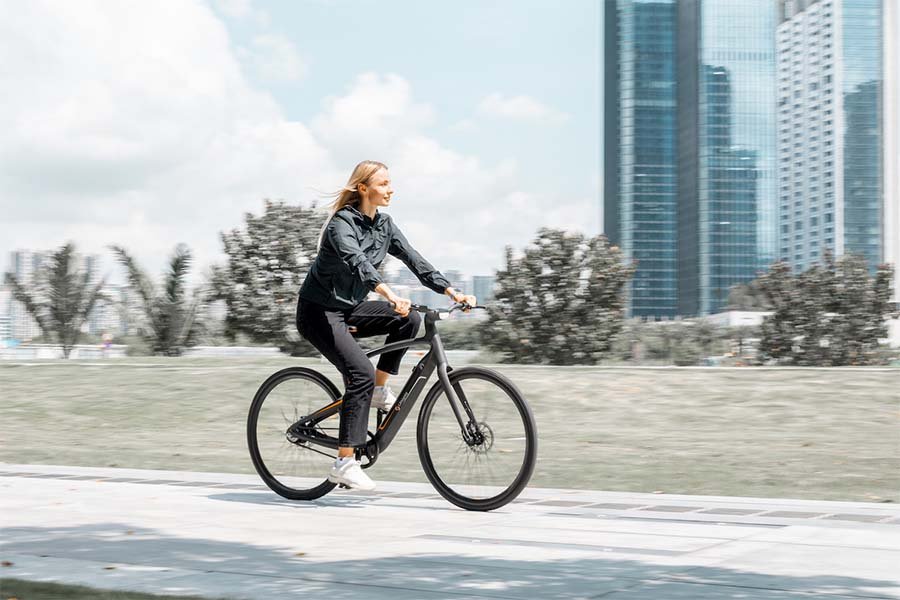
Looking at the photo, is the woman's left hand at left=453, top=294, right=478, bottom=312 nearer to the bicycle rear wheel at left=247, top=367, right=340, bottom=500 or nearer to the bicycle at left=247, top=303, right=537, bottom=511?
the bicycle at left=247, top=303, right=537, bottom=511

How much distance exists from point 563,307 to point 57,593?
2136cm

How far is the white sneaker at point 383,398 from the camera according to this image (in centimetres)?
666

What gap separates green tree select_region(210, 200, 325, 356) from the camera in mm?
27625

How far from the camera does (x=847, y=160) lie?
194000 mm

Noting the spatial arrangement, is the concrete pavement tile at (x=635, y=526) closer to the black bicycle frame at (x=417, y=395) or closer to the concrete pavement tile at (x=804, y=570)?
the concrete pavement tile at (x=804, y=570)

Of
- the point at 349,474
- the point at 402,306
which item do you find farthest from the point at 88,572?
the point at 402,306

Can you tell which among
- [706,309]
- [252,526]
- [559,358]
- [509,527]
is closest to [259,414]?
[252,526]

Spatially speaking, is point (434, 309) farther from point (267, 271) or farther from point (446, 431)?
point (267, 271)

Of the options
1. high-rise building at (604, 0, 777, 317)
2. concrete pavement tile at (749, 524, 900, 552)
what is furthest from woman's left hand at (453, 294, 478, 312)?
high-rise building at (604, 0, 777, 317)

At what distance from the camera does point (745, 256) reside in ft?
612

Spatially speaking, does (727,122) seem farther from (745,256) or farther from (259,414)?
(259,414)

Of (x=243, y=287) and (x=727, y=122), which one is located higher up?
(x=727, y=122)

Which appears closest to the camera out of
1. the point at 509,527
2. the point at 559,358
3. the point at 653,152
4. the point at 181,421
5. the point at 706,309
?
the point at 509,527

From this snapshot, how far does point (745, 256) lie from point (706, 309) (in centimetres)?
1102
